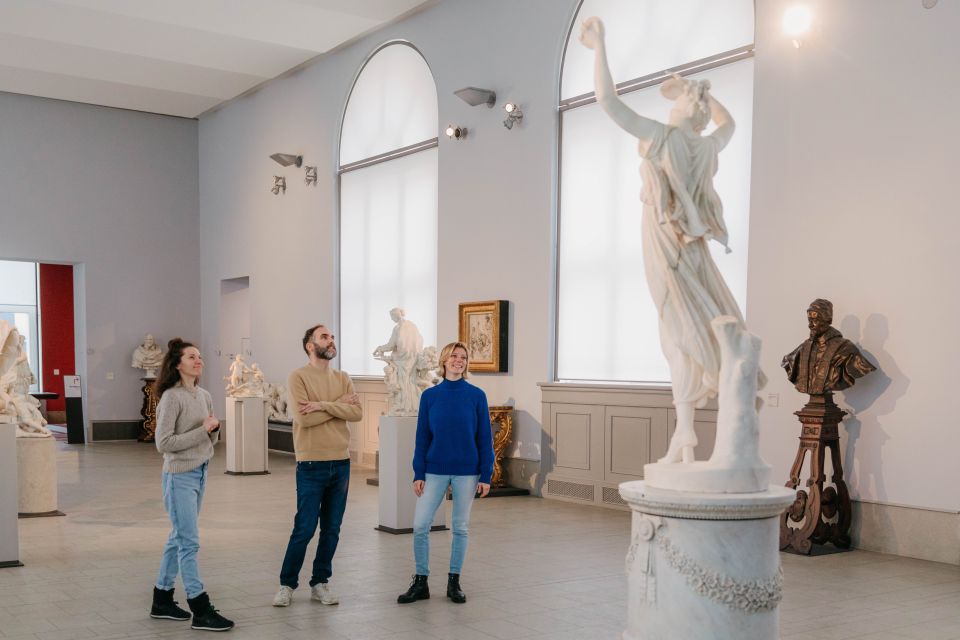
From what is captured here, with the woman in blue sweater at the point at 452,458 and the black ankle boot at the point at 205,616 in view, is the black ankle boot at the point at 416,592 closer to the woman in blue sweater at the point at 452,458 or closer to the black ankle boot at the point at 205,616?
the woman in blue sweater at the point at 452,458

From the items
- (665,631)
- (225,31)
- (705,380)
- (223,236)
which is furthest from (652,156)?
(223,236)

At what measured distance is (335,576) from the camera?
652cm

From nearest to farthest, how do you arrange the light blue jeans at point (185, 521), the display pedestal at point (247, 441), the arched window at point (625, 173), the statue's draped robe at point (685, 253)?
the statue's draped robe at point (685, 253) < the light blue jeans at point (185, 521) < the arched window at point (625, 173) < the display pedestal at point (247, 441)

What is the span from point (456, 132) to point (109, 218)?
962cm

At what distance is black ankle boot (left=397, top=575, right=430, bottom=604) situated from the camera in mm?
5766

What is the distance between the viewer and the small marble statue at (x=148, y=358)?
18703 millimetres

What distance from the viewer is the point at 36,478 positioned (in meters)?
9.40

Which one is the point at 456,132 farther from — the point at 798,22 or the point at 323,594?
the point at 323,594

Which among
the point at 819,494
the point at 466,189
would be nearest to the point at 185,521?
the point at 819,494

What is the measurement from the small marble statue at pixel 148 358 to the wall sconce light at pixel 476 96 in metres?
9.94

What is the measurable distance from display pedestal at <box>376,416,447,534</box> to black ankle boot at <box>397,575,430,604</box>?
8.14ft

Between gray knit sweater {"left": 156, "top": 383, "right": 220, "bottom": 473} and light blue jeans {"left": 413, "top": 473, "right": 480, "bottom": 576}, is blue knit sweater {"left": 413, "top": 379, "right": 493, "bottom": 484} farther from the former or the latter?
gray knit sweater {"left": 156, "top": 383, "right": 220, "bottom": 473}

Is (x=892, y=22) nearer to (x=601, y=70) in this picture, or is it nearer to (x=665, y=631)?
(x=601, y=70)

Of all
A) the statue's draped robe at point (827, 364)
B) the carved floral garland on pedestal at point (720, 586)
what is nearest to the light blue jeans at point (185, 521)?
the carved floral garland on pedestal at point (720, 586)
